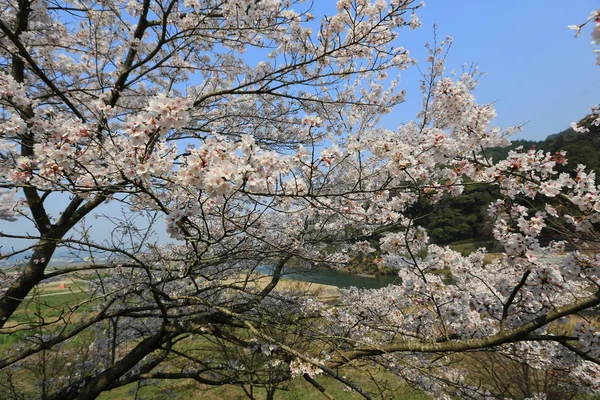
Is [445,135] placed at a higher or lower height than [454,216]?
higher

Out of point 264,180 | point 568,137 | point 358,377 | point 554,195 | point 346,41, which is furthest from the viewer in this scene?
point 568,137

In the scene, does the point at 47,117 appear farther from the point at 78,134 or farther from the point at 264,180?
the point at 264,180

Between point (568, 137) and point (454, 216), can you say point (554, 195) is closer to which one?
point (454, 216)

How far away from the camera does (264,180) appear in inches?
78.1

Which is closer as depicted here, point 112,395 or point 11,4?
point 11,4

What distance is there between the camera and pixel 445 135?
2852 millimetres

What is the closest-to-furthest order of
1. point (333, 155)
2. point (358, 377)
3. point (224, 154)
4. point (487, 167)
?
point (224, 154)
point (333, 155)
point (487, 167)
point (358, 377)

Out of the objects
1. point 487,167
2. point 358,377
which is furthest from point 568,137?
point 487,167

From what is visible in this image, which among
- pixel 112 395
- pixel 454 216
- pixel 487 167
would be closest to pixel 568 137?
pixel 454 216

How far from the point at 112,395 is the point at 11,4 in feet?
30.5

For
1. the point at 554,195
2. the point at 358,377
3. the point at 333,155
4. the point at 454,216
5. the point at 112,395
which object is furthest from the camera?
the point at 454,216

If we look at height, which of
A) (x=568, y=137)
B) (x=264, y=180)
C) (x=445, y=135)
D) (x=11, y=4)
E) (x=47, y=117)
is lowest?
(x=264, y=180)

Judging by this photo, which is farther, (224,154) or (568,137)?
(568,137)

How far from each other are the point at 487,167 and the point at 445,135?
0.48 metres
